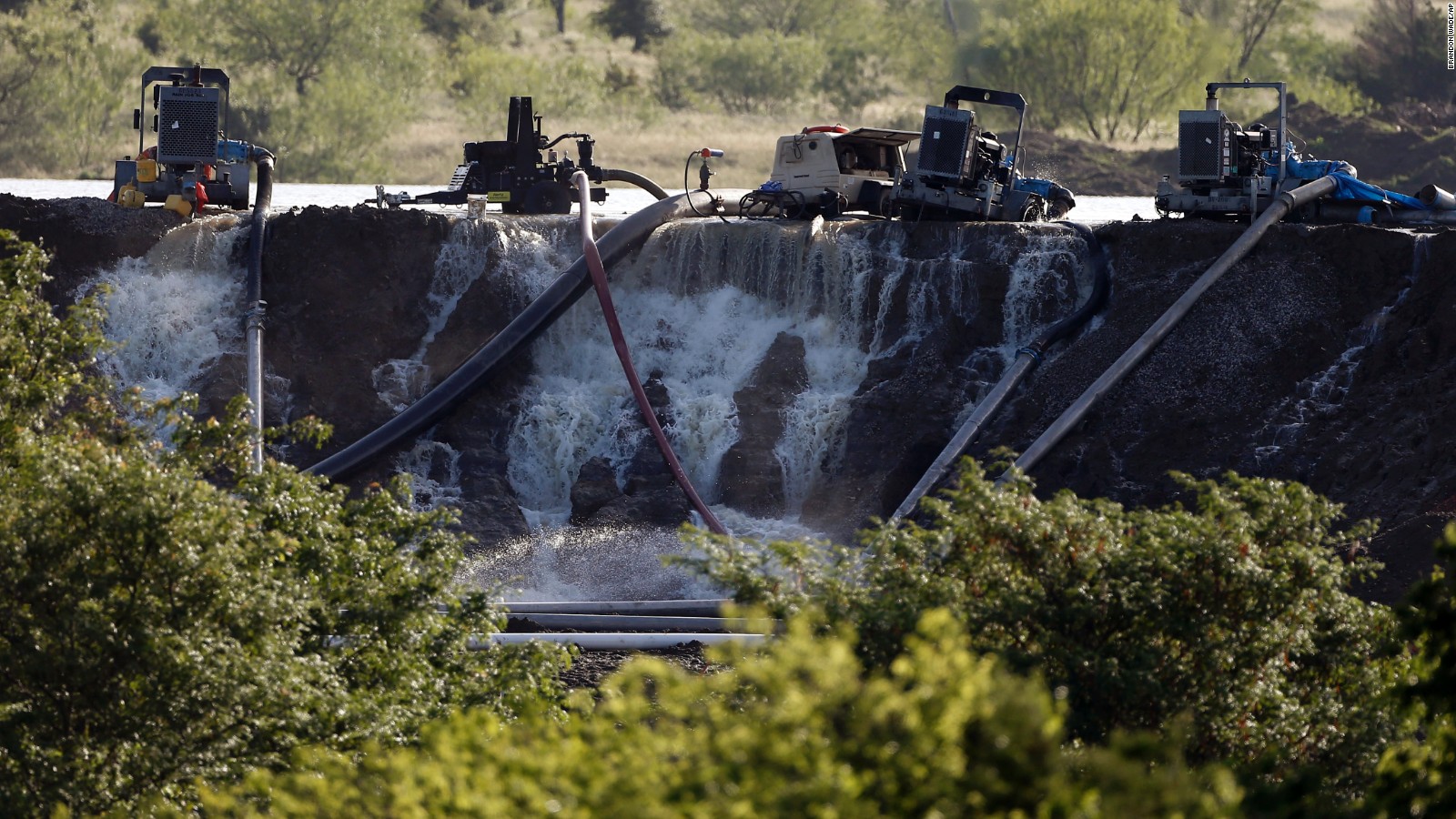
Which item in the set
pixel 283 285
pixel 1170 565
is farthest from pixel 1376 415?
pixel 283 285

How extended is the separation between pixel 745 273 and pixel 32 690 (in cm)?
2547

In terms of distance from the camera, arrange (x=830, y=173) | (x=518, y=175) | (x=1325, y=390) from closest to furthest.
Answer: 1. (x=1325, y=390)
2. (x=830, y=173)
3. (x=518, y=175)

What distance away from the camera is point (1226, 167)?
37.7m

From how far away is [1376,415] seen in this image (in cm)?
3183

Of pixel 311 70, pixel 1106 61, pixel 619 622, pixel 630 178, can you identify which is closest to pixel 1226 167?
pixel 630 178

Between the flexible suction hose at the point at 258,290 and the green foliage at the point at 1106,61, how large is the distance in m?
48.4

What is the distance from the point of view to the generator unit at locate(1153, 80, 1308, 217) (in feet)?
123

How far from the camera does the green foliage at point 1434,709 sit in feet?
36.1

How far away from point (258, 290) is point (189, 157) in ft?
19.8

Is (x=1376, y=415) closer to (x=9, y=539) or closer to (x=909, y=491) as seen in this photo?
(x=909, y=491)

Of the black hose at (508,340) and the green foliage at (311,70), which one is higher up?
the green foliage at (311,70)

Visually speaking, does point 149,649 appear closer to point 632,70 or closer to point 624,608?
point 624,608

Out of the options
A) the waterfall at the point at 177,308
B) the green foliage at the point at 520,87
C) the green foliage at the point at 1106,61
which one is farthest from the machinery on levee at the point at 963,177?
Result: the green foliage at the point at 520,87

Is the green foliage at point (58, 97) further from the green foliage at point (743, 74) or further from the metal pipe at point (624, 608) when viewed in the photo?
the metal pipe at point (624, 608)
